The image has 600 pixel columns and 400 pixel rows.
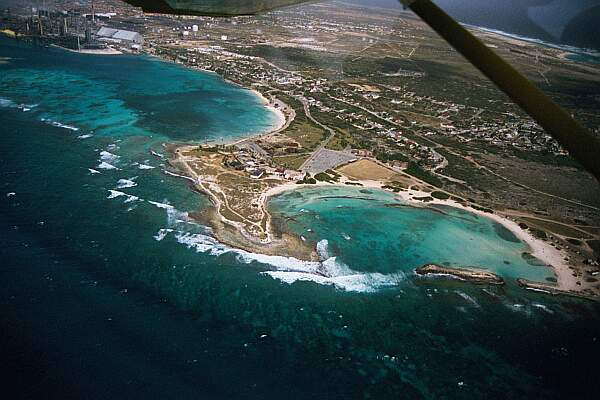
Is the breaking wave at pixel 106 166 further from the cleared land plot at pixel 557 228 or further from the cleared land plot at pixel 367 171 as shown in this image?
the cleared land plot at pixel 557 228

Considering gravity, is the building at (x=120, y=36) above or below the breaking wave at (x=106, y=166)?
above

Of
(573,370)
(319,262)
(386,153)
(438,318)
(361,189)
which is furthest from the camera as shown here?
(386,153)

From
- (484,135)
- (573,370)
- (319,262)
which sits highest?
(484,135)

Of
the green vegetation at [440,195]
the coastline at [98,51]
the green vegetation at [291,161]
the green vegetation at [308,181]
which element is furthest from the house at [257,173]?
the coastline at [98,51]

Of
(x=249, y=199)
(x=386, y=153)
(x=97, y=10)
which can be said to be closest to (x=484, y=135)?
(x=386, y=153)

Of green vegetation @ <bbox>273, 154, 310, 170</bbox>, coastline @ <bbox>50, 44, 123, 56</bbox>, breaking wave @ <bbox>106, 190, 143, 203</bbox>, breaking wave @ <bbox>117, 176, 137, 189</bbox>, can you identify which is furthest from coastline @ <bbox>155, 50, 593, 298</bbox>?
coastline @ <bbox>50, 44, 123, 56</bbox>

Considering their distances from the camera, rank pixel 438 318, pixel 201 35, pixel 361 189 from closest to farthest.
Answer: pixel 438 318 < pixel 361 189 < pixel 201 35

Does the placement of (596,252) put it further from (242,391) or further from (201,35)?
(201,35)
